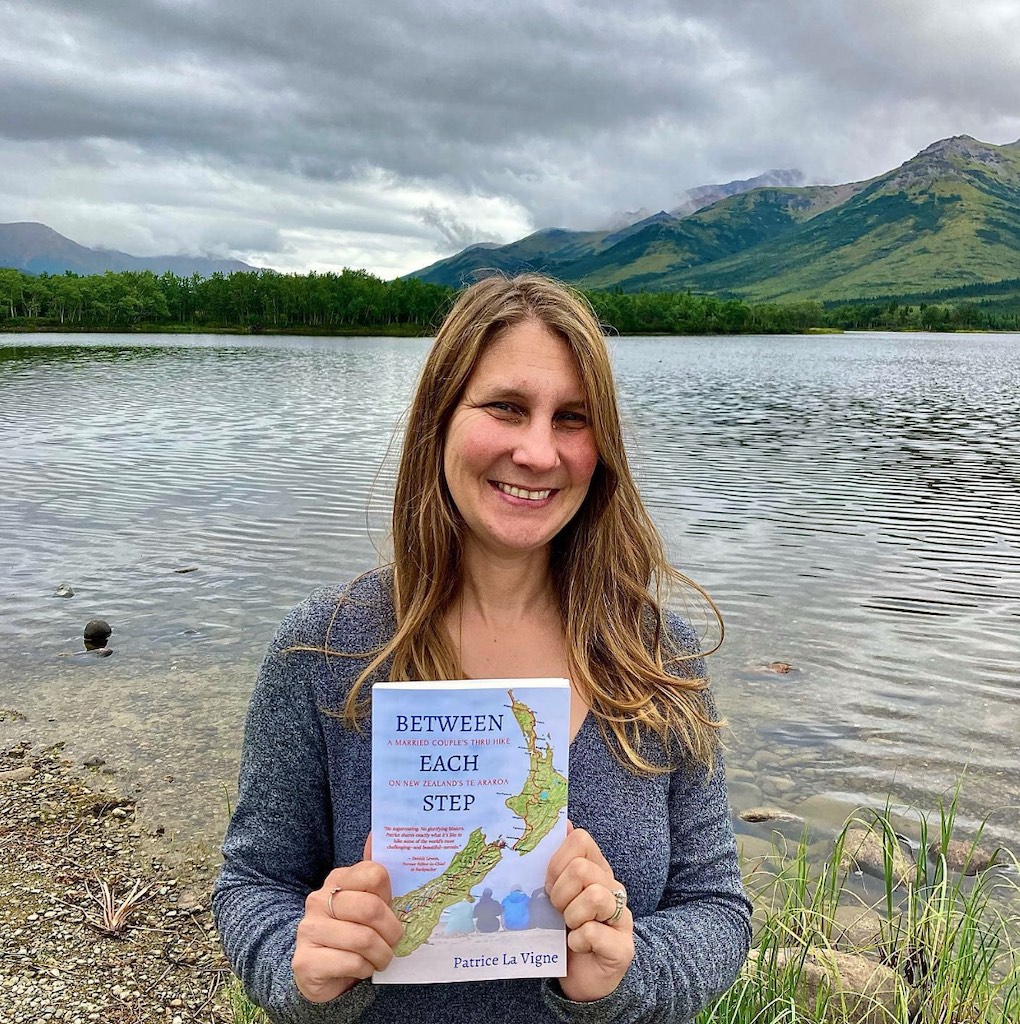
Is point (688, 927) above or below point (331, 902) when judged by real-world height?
below

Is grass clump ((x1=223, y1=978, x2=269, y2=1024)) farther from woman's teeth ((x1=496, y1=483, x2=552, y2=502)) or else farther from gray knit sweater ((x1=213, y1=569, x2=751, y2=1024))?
woman's teeth ((x1=496, y1=483, x2=552, y2=502))

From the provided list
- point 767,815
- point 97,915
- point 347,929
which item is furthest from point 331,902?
point 767,815

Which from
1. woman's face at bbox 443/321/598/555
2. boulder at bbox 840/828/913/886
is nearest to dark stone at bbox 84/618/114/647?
boulder at bbox 840/828/913/886

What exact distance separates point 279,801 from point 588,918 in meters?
0.81

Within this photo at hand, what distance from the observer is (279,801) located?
81.5 inches

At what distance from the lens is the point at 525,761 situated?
174 cm

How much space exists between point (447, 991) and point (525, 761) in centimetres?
70

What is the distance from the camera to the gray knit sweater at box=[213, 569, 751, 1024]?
196cm

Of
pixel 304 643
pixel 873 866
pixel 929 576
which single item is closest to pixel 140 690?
pixel 873 866

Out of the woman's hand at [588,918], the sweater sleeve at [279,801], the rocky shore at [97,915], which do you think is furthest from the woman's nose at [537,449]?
the rocky shore at [97,915]

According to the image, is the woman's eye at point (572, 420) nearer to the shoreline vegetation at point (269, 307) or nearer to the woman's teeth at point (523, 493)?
the woman's teeth at point (523, 493)

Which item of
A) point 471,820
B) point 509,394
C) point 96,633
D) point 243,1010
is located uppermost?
point 509,394

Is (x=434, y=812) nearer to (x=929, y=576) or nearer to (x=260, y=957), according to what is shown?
(x=260, y=957)

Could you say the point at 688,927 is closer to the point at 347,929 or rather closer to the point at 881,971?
the point at 347,929
